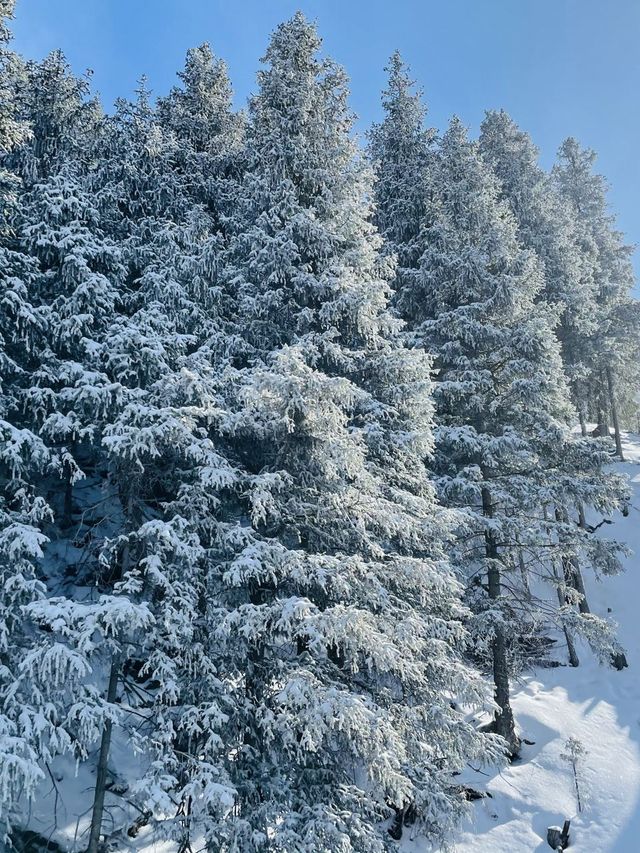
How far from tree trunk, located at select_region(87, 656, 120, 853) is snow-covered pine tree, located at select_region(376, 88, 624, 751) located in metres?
7.58

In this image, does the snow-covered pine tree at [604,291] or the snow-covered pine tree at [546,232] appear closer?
the snow-covered pine tree at [546,232]

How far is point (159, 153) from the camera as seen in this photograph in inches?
545

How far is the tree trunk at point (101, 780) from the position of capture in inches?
290

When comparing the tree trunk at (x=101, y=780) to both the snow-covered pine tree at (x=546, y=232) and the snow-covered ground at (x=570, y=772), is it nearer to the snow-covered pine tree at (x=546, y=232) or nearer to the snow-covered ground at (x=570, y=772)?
the snow-covered ground at (x=570, y=772)

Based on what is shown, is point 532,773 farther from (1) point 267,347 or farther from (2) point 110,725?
(1) point 267,347

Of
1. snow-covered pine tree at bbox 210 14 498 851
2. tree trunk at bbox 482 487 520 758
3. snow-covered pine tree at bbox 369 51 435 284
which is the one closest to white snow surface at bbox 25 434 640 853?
tree trunk at bbox 482 487 520 758

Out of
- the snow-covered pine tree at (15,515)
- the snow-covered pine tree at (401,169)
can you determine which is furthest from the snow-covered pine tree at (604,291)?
the snow-covered pine tree at (15,515)

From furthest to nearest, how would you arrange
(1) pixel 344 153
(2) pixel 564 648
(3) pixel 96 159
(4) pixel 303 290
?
(2) pixel 564 648, (3) pixel 96 159, (1) pixel 344 153, (4) pixel 303 290

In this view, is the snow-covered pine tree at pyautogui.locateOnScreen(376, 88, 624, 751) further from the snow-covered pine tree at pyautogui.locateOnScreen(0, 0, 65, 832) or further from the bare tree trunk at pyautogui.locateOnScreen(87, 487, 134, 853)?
the snow-covered pine tree at pyautogui.locateOnScreen(0, 0, 65, 832)

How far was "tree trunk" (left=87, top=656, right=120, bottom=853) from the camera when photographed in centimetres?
738

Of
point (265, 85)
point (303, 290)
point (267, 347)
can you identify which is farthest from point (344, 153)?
point (267, 347)

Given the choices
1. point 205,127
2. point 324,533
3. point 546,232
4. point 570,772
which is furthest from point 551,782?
point 546,232

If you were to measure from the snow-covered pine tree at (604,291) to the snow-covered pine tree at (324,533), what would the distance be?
1810 cm

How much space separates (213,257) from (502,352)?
761 centimetres
